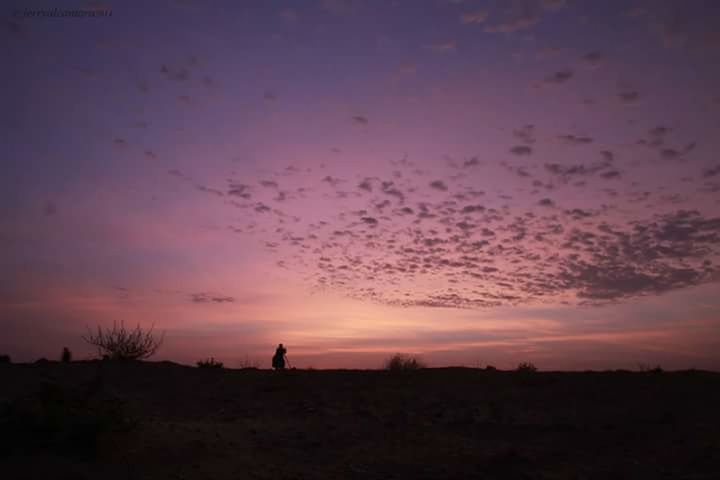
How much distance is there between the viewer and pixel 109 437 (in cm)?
1073

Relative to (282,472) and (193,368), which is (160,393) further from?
(282,472)

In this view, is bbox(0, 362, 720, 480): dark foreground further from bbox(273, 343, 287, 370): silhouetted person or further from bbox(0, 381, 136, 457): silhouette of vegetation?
bbox(273, 343, 287, 370): silhouetted person

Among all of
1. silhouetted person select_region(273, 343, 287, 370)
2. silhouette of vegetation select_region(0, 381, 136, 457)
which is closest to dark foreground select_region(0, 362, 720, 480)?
silhouette of vegetation select_region(0, 381, 136, 457)

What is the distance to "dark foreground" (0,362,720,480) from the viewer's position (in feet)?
33.7

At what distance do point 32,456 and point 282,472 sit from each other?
173 inches

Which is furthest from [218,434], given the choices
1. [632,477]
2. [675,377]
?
[675,377]

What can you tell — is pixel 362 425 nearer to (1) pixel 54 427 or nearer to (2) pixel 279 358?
(1) pixel 54 427

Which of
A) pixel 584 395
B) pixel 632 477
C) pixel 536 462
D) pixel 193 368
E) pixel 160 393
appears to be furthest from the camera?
pixel 193 368

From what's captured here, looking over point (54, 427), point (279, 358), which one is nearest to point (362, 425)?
point (54, 427)

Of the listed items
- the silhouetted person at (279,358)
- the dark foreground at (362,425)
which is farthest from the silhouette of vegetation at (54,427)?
the silhouetted person at (279,358)

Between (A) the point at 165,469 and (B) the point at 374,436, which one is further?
(B) the point at 374,436

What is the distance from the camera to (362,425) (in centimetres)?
1437

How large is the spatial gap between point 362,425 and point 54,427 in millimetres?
7227

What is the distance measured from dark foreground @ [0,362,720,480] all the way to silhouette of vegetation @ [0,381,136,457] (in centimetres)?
2
